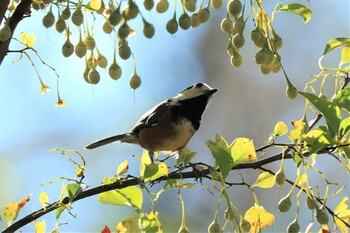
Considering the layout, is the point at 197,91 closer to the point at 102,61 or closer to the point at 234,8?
the point at 102,61

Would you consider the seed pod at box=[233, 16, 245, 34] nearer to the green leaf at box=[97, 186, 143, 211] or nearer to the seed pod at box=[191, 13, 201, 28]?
the seed pod at box=[191, 13, 201, 28]

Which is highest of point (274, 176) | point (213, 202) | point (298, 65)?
point (274, 176)

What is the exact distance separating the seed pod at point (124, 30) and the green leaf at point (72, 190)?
221 millimetres

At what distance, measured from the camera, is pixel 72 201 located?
2.76 ft

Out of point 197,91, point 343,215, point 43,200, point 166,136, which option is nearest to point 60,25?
point 43,200

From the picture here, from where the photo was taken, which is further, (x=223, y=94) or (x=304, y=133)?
(x=223, y=94)

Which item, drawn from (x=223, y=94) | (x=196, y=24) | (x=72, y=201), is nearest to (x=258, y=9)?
(x=196, y=24)

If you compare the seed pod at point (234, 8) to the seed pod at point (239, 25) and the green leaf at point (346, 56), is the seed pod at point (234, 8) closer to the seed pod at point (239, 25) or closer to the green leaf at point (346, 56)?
the seed pod at point (239, 25)

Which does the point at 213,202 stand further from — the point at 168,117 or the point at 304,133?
the point at 304,133

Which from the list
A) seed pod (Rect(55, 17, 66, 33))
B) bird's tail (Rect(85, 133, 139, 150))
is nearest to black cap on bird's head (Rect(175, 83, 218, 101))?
bird's tail (Rect(85, 133, 139, 150))

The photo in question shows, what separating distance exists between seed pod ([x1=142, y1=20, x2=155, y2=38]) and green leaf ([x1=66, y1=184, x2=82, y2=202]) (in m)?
0.21

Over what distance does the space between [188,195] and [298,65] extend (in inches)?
46.5

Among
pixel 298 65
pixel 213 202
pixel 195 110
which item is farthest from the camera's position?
pixel 298 65

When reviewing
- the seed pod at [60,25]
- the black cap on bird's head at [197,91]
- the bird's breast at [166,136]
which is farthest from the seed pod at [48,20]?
the black cap on bird's head at [197,91]
